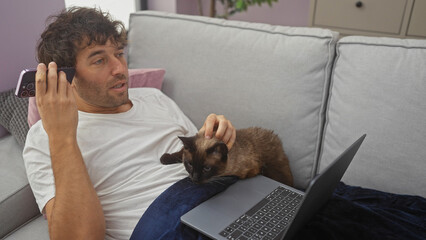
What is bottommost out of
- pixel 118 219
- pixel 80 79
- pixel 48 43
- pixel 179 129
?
pixel 118 219

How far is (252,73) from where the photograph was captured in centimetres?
151

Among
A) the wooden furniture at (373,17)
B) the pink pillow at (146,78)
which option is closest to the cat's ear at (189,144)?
the pink pillow at (146,78)

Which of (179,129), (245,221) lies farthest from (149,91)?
(245,221)

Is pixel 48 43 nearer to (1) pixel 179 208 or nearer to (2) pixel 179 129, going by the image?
(2) pixel 179 129

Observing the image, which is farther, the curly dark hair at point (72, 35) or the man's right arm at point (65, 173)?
the curly dark hair at point (72, 35)

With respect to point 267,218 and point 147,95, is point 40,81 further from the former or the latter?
point 267,218

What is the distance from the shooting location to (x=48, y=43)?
49.4 inches

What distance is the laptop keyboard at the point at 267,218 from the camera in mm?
993

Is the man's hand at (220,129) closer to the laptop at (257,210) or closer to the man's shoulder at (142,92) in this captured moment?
the laptop at (257,210)

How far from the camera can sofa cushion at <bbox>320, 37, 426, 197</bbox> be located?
1.25m

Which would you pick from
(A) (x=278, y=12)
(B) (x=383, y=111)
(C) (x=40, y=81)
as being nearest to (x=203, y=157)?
(C) (x=40, y=81)

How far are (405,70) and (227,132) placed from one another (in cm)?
74

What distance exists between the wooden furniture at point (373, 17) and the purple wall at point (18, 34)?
2032mm

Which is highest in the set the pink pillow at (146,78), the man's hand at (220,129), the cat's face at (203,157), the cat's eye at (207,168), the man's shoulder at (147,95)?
the pink pillow at (146,78)
